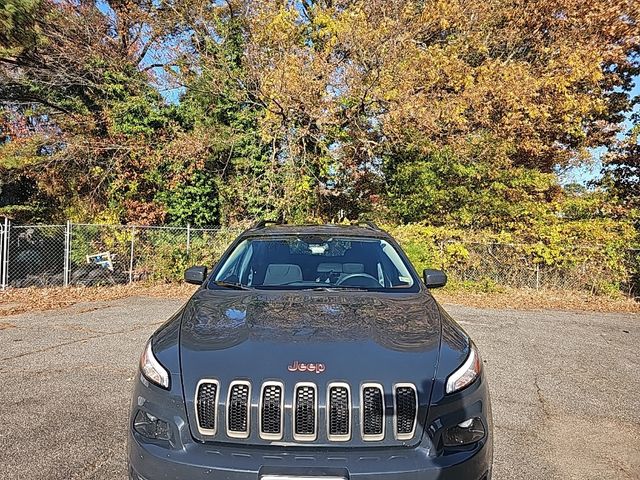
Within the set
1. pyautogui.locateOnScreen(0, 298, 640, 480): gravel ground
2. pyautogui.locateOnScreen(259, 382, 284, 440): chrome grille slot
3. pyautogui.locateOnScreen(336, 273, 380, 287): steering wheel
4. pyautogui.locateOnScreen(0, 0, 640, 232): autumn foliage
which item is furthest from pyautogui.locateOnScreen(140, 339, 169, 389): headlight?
pyautogui.locateOnScreen(0, 0, 640, 232): autumn foliage

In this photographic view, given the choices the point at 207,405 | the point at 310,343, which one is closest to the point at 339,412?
the point at 310,343

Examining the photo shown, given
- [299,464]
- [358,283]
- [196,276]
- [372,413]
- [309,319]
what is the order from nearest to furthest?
[299,464] → [372,413] → [309,319] → [358,283] → [196,276]

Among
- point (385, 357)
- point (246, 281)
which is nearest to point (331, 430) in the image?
point (385, 357)

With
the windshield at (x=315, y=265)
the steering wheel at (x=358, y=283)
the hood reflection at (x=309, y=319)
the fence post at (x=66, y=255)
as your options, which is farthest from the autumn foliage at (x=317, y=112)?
the hood reflection at (x=309, y=319)

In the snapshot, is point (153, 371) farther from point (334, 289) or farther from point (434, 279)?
point (434, 279)

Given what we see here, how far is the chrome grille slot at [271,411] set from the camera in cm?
210

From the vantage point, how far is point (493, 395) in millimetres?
4613

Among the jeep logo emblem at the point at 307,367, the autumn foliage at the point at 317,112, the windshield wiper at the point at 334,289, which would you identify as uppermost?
the autumn foliage at the point at 317,112

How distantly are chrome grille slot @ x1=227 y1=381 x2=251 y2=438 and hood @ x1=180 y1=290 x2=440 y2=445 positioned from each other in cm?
3

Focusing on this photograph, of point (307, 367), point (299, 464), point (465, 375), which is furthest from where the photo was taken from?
point (465, 375)

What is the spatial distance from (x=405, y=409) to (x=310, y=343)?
0.56m

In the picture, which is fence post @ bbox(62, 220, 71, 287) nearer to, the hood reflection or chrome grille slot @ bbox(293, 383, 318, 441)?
the hood reflection

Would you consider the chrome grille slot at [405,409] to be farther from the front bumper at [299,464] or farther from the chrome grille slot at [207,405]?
the chrome grille slot at [207,405]

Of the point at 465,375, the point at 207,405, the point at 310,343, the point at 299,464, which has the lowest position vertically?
the point at 299,464
